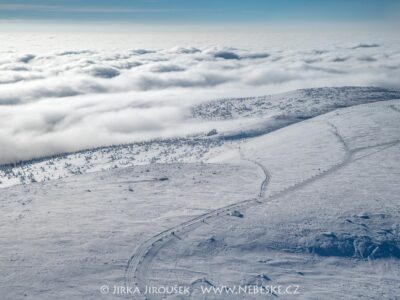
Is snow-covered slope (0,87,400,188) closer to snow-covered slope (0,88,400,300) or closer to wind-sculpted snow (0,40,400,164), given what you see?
wind-sculpted snow (0,40,400,164)

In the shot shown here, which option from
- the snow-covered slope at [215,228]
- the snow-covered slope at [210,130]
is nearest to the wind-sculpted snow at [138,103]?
the snow-covered slope at [210,130]

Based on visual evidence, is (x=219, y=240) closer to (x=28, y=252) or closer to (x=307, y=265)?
(x=307, y=265)

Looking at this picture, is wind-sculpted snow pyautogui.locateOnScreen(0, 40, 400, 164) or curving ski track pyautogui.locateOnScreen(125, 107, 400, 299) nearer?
curving ski track pyautogui.locateOnScreen(125, 107, 400, 299)

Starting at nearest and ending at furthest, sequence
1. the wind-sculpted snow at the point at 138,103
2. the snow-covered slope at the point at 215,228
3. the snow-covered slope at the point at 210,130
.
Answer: the snow-covered slope at the point at 215,228
the snow-covered slope at the point at 210,130
the wind-sculpted snow at the point at 138,103

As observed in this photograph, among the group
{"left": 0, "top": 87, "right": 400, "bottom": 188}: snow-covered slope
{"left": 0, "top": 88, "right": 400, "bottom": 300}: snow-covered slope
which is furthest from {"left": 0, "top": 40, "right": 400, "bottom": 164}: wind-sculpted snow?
{"left": 0, "top": 88, "right": 400, "bottom": 300}: snow-covered slope

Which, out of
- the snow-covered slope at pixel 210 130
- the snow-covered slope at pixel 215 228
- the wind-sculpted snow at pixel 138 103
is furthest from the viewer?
the wind-sculpted snow at pixel 138 103

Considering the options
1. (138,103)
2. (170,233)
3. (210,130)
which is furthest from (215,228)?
(138,103)

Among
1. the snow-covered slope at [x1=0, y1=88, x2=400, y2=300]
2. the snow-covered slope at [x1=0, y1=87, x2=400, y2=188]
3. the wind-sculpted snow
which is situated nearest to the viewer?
the snow-covered slope at [x1=0, y1=88, x2=400, y2=300]

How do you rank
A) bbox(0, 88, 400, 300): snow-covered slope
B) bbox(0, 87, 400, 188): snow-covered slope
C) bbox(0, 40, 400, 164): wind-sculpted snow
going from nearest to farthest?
bbox(0, 88, 400, 300): snow-covered slope < bbox(0, 87, 400, 188): snow-covered slope < bbox(0, 40, 400, 164): wind-sculpted snow

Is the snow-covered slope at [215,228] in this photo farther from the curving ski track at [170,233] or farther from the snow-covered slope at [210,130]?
the snow-covered slope at [210,130]

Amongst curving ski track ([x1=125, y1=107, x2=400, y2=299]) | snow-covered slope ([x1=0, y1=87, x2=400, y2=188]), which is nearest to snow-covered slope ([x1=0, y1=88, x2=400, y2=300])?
curving ski track ([x1=125, y1=107, x2=400, y2=299])
